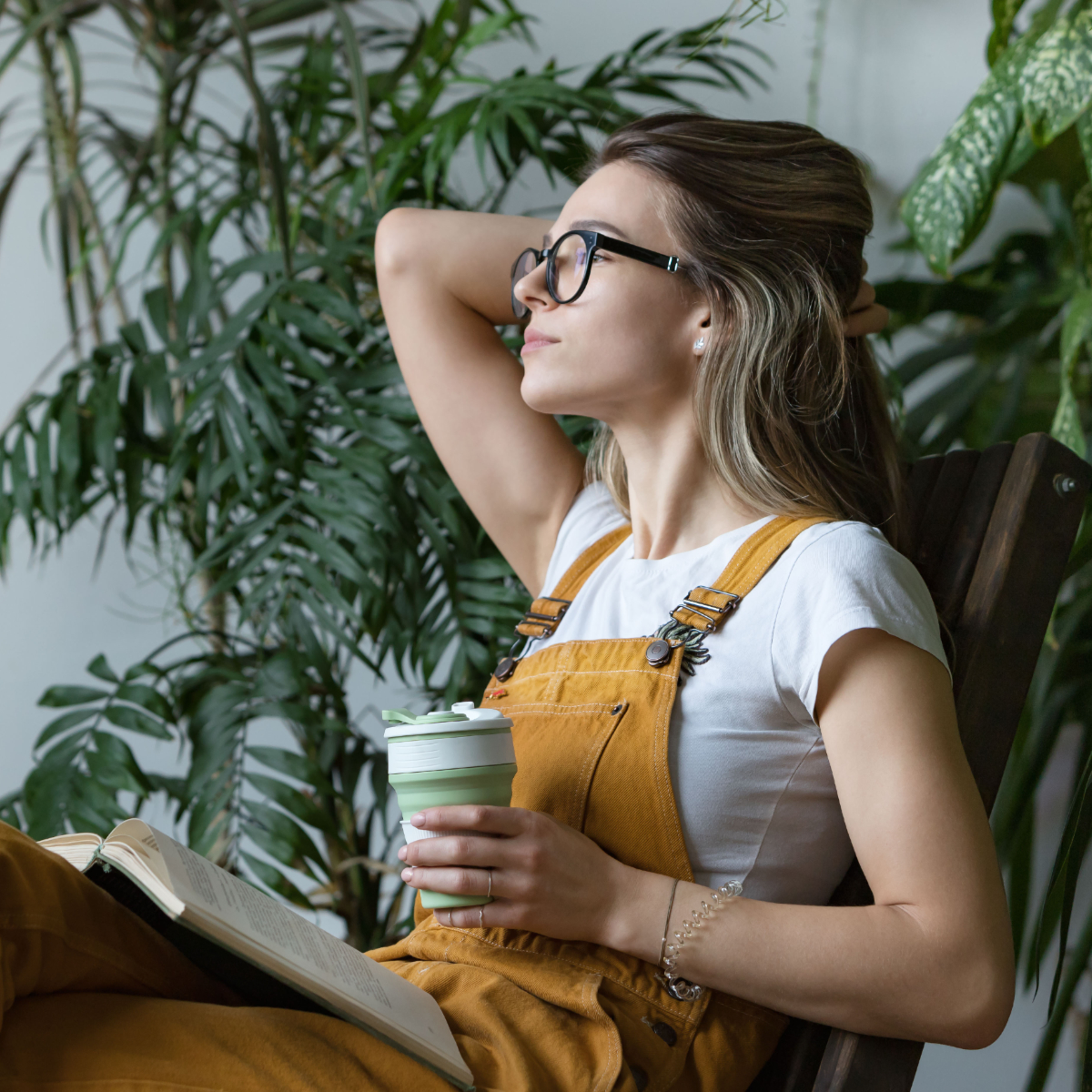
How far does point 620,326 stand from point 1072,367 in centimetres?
64

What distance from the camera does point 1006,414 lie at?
1.53 meters

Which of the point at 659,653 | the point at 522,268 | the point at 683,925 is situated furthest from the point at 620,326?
the point at 683,925

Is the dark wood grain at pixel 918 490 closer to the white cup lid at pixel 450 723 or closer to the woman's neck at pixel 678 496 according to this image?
the woman's neck at pixel 678 496

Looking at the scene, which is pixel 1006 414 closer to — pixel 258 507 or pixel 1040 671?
pixel 1040 671

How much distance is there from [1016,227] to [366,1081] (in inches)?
62.6

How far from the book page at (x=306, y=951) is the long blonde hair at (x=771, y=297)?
0.51 meters

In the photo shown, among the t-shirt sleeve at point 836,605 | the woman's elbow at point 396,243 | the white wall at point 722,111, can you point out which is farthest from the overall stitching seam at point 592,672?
the white wall at point 722,111

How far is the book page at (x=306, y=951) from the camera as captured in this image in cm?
61

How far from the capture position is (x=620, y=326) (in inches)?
38.3

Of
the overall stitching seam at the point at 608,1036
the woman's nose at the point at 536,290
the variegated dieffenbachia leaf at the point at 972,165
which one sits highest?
the variegated dieffenbachia leaf at the point at 972,165

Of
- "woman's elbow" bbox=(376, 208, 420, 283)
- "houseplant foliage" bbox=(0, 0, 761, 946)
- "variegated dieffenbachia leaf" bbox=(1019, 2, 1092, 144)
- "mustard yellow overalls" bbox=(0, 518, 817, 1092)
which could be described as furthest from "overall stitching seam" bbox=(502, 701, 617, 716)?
"variegated dieffenbachia leaf" bbox=(1019, 2, 1092, 144)

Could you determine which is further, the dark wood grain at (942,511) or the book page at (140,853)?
the dark wood grain at (942,511)

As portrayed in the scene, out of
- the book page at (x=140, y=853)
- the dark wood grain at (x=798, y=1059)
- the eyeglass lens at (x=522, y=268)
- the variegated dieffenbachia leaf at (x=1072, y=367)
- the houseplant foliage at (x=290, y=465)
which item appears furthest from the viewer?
the houseplant foliage at (x=290, y=465)

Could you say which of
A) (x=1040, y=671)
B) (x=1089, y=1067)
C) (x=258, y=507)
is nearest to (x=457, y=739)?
(x=1089, y=1067)
